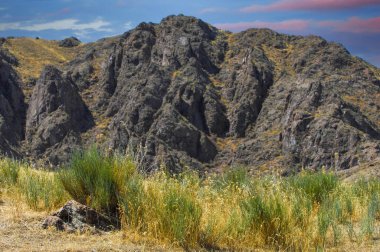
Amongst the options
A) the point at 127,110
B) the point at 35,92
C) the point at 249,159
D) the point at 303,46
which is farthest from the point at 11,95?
the point at 303,46

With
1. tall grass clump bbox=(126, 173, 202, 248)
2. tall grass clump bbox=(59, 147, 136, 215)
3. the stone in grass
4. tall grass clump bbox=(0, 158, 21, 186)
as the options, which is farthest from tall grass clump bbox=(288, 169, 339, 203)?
tall grass clump bbox=(0, 158, 21, 186)

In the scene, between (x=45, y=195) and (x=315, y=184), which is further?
(x=315, y=184)

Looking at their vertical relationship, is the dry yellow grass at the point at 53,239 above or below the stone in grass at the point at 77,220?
below

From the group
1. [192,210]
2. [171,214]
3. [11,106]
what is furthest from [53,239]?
[11,106]

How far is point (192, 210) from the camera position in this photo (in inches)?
341

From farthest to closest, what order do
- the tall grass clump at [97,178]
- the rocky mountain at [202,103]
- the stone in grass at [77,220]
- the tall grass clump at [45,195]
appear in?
the rocky mountain at [202,103] → the tall grass clump at [45,195] → the tall grass clump at [97,178] → the stone in grass at [77,220]

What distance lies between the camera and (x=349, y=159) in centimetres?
12575

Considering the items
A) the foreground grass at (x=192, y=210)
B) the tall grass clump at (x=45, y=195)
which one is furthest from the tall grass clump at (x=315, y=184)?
the tall grass clump at (x=45, y=195)

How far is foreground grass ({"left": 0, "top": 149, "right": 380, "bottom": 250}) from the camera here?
28.0 ft

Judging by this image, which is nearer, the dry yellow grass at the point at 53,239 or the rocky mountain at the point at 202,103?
the dry yellow grass at the point at 53,239

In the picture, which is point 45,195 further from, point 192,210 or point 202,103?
point 202,103

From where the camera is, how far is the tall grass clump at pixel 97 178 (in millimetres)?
9336

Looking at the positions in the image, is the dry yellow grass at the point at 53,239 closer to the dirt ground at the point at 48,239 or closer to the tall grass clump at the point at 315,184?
the dirt ground at the point at 48,239

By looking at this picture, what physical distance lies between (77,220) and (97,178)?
962 millimetres
